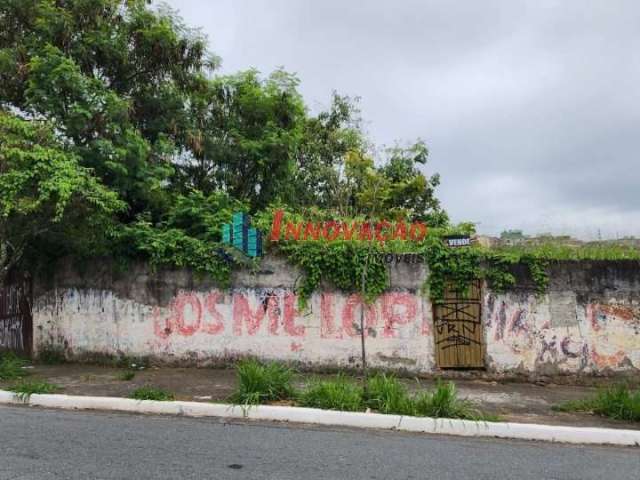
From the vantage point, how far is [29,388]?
Answer: 7.38 meters

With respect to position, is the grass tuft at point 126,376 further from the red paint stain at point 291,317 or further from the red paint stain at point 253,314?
the red paint stain at point 291,317

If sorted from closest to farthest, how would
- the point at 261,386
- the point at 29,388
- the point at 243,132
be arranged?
1. the point at 261,386
2. the point at 29,388
3. the point at 243,132

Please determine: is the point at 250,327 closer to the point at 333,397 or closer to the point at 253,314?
the point at 253,314

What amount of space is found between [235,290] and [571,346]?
20.6ft

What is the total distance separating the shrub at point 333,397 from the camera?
21.5 feet

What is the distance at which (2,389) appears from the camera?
7.54 m

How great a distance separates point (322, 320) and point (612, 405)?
482 centimetres

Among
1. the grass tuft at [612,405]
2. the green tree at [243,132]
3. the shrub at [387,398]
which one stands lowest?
the grass tuft at [612,405]

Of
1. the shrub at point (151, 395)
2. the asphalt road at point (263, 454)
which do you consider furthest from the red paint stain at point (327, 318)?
the asphalt road at point (263, 454)

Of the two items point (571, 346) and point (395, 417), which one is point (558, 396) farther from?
point (395, 417)

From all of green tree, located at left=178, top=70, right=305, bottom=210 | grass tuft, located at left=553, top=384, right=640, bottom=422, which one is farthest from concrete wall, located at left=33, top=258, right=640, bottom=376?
green tree, located at left=178, top=70, right=305, bottom=210

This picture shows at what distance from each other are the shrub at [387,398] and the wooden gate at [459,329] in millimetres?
2377

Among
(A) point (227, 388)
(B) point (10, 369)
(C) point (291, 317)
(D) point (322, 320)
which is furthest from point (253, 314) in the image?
(B) point (10, 369)

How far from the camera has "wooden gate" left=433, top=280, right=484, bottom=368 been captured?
8.98 m
